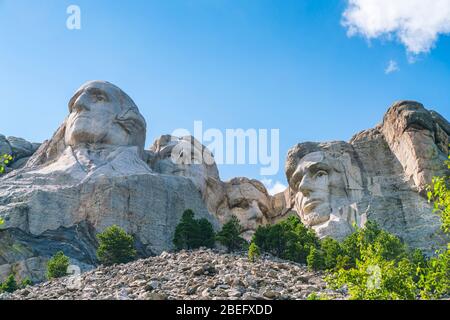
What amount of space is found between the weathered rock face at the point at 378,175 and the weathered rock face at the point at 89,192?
916 cm

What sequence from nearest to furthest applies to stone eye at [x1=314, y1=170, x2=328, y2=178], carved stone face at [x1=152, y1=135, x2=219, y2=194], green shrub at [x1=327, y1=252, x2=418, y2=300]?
green shrub at [x1=327, y1=252, x2=418, y2=300]
carved stone face at [x1=152, y1=135, x2=219, y2=194]
stone eye at [x1=314, y1=170, x2=328, y2=178]

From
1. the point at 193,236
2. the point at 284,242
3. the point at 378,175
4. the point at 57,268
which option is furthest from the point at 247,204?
the point at 57,268

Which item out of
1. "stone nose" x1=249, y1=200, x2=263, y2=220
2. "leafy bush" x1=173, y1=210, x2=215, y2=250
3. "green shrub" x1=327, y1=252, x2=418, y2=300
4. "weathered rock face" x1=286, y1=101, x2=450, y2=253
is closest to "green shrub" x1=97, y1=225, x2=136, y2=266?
"leafy bush" x1=173, y1=210, x2=215, y2=250

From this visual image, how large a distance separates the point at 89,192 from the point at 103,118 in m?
7.88

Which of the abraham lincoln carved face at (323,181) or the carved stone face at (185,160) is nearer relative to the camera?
the abraham lincoln carved face at (323,181)

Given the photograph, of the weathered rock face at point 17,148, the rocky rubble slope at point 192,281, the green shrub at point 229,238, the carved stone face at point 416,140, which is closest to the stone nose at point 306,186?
the carved stone face at point 416,140

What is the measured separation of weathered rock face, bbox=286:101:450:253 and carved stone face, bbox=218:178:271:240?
3487mm

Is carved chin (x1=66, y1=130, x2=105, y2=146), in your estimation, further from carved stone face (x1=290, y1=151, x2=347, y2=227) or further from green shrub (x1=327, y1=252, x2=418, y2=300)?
green shrub (x1=327, y1=252, x2=418, y2=300)

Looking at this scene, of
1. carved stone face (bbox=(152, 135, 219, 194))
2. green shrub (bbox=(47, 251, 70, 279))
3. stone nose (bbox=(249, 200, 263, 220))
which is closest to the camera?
green shrub (bbox=(47, 251, 70, 279))

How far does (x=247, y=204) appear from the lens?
58469 millimetres

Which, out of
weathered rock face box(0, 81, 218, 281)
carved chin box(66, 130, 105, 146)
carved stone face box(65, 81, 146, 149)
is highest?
carved stone face box(65, 81, 146, 149)

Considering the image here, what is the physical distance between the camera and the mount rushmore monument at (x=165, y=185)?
134 feet

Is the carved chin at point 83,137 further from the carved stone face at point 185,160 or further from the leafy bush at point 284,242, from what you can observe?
the leafy bush at point 284,242

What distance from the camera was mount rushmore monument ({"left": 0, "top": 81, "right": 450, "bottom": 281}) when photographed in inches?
1603
